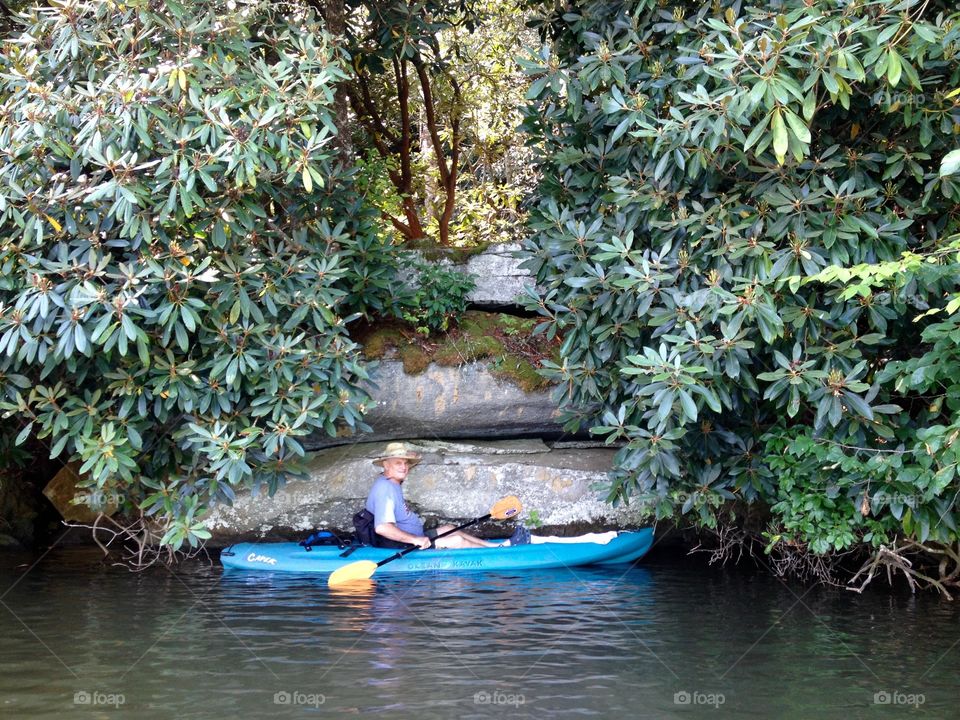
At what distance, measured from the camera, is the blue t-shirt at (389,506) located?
852 cm

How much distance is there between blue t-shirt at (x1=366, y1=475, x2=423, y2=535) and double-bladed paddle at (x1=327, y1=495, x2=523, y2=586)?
243 mm

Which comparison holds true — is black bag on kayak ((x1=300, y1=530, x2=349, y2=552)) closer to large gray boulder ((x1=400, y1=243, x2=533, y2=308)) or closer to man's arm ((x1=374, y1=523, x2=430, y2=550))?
man's arm ((x1=374, y1=523, x2=430, y2=550))

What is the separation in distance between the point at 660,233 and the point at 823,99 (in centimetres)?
146

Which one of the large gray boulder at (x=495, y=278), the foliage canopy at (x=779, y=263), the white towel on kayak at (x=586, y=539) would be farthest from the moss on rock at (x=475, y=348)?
the foliage canopy at (x=779, y=263)

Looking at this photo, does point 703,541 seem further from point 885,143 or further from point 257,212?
point 257,212

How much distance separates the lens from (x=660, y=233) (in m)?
7.36

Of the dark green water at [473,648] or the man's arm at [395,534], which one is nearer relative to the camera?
the dark green water at [473,648]

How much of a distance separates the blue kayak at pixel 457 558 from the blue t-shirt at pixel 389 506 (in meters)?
0.27

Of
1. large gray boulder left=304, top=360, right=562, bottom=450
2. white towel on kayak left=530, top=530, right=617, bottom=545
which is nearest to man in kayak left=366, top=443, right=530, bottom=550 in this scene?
white towel on kayak left=530, top=530, right=617, bottom=545

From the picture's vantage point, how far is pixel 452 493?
9.10m

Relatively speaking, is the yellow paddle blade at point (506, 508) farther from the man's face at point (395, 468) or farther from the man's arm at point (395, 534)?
the man's face at point (395, 468)

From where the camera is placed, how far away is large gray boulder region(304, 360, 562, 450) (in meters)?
9.56

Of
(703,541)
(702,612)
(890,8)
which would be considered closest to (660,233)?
(890,8)

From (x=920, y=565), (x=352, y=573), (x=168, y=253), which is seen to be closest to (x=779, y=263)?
(x=920, y=565)
